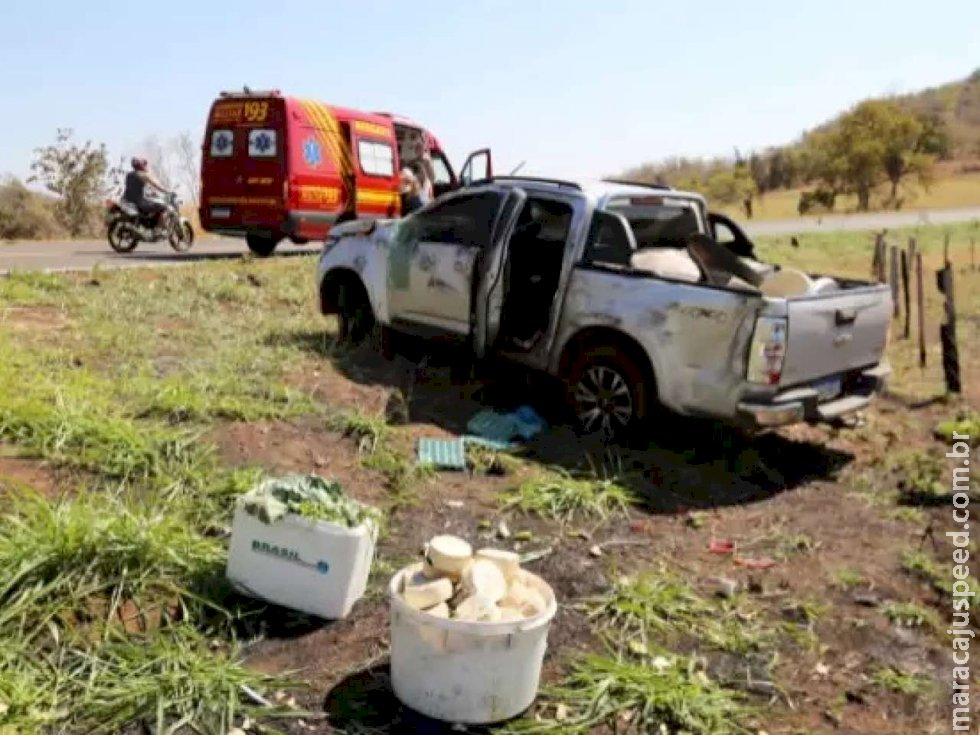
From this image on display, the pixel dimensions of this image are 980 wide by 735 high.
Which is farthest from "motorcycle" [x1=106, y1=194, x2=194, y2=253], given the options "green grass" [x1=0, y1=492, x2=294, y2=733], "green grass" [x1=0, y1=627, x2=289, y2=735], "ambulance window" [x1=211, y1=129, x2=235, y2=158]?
"green grass" [x1=0, y1=627, x2=289, y2=735]

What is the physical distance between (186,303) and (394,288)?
307 cm

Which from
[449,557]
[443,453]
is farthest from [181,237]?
[449,557]

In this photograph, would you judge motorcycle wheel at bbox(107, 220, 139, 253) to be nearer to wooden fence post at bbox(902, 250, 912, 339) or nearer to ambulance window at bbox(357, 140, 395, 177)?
ambulance window at bbox(357, 140, 395, 177)

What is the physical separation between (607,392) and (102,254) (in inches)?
442

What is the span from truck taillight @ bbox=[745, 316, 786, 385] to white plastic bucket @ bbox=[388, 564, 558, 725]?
3.03 metres

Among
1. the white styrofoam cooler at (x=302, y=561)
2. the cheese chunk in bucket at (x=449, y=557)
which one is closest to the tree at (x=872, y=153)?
the white styrofoam cooler at (x=302, y=561)

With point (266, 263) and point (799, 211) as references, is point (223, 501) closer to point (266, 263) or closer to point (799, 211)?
point (266, 263)

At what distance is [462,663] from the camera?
11.0 ft

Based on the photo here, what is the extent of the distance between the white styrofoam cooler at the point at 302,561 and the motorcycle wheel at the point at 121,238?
41.1 ft

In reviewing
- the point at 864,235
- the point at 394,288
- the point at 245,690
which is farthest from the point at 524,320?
the point at 864,235

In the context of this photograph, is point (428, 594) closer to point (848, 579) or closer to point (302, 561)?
point (302, 561)

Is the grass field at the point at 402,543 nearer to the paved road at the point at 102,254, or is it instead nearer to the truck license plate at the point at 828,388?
the truck license plate at the point at 828,388

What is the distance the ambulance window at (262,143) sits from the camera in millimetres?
14359

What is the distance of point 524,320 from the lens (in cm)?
738
